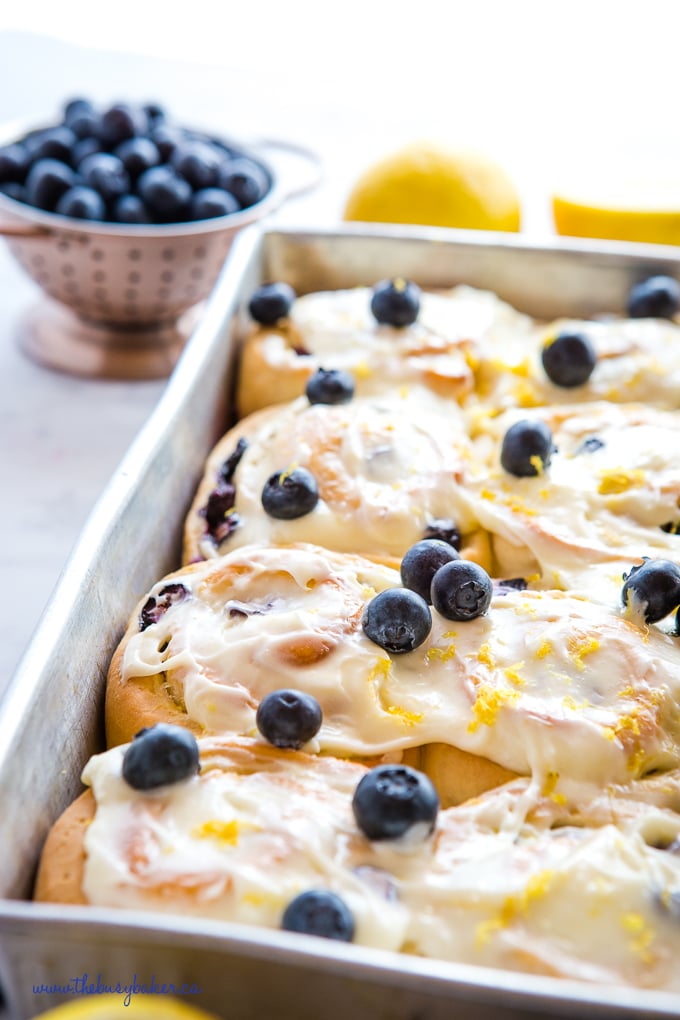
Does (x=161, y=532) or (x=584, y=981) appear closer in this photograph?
(x=584, y=981)

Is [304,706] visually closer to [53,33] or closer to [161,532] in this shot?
[161,532]

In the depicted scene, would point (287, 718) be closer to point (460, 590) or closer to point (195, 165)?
point (460, 590)

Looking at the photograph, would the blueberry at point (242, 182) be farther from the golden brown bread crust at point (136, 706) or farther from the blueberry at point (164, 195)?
the golden brown bread crust at point (136, 706)

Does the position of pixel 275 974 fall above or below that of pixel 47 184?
below

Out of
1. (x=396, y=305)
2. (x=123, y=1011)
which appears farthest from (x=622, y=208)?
(x=123, y=1011)

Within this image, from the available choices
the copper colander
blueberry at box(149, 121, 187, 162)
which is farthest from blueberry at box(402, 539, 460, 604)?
blueberry at box(149, 121, 187, 162)

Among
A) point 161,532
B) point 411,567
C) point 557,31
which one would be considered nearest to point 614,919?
point 411,567
